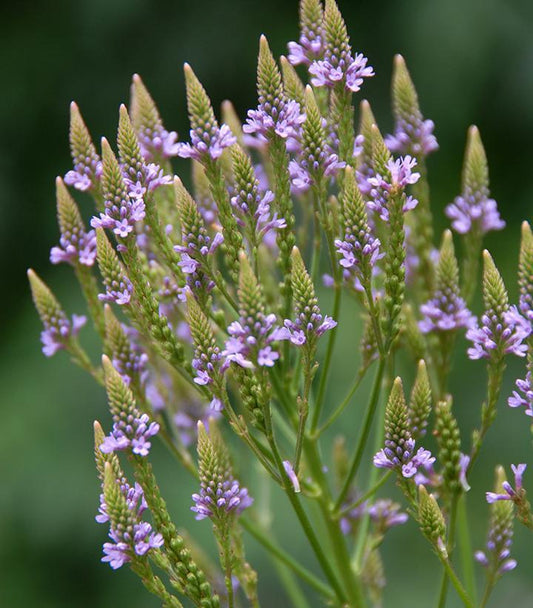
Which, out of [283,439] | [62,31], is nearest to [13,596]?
[283,439]

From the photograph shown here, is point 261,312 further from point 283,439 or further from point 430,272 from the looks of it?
point 283,439

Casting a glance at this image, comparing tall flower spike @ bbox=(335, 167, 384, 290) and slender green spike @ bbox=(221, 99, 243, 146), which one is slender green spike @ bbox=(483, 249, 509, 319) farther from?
slender green spike @ bbox=(221, 99, 243, 146)

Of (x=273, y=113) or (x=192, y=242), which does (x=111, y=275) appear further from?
(x=273, y=113)

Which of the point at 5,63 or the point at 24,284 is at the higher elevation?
the point at 5,63

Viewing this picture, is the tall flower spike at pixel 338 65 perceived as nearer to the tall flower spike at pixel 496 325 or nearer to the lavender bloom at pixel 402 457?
the tall flower spike at pixel 496 325

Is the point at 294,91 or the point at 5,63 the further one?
the point at 5,63

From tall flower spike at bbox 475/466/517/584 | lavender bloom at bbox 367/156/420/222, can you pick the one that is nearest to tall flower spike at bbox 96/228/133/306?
lavender bloom at bbox 367/156/420/222
